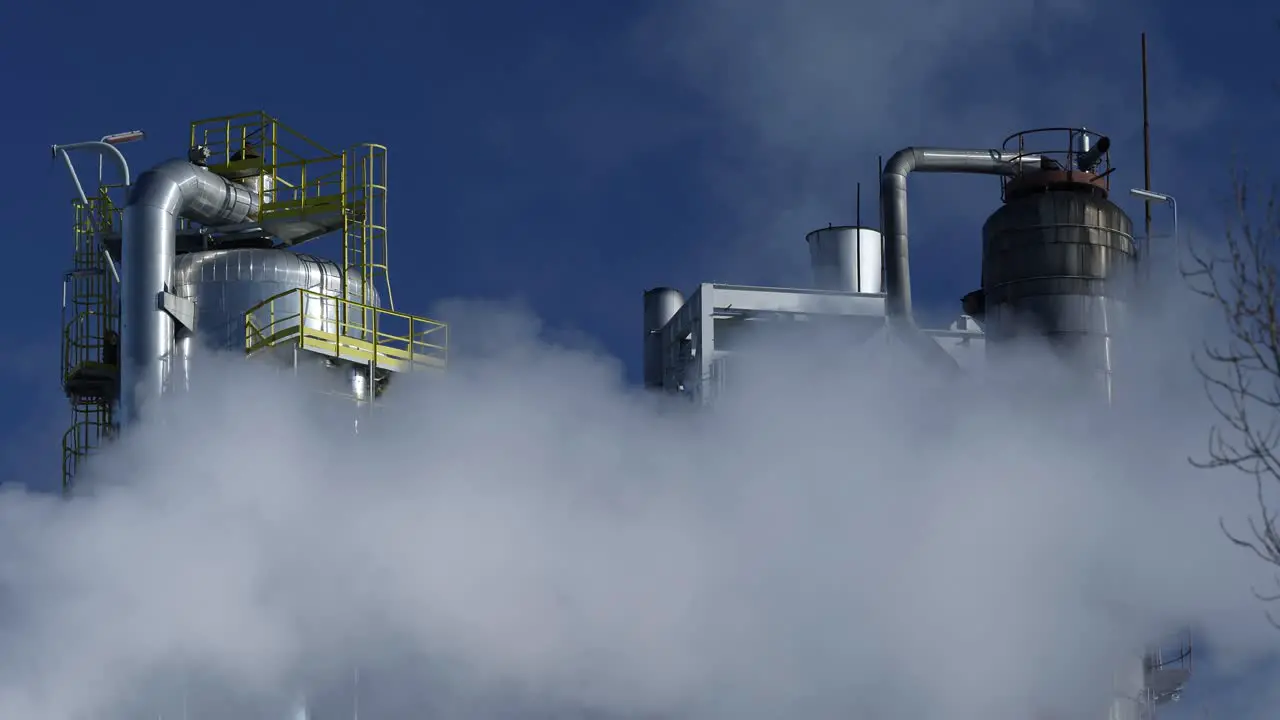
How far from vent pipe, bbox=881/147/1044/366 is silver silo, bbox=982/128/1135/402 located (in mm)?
2480

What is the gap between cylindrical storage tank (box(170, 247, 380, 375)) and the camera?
24.5 metres

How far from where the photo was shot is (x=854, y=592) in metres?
21.6

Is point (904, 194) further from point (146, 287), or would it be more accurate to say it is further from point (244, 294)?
point (146, 287)

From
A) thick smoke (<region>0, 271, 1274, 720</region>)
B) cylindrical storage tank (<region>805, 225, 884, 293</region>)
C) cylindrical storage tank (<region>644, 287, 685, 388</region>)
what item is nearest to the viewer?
thick smoke (<region>0, 271, 1274, 720</region>)

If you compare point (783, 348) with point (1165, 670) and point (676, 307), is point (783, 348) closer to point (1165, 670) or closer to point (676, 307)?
point (676, 307)

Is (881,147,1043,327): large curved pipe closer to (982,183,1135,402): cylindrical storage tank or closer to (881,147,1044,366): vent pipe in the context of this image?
(881,147,1044,366): vent pipe

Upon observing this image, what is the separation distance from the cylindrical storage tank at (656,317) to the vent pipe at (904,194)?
194 inches

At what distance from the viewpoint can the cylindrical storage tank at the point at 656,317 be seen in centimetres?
3081

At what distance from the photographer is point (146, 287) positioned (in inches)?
936

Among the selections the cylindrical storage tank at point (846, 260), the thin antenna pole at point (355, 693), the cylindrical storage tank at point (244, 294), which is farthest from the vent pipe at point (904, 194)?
the thin antenna pole at point (355, 693)

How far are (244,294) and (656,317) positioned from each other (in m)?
9.25

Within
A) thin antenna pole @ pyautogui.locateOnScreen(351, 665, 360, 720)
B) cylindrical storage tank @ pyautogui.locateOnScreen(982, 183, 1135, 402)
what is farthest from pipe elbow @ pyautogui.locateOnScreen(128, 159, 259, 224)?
cylindrical storage tank @ pyautogui.locateOnScreen(982, 183, 1135, 402)

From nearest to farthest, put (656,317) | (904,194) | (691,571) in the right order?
(691,571) → (904,194) → (656,317)

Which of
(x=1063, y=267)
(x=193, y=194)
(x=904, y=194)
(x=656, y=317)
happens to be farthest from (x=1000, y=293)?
(x=193, y=194)
